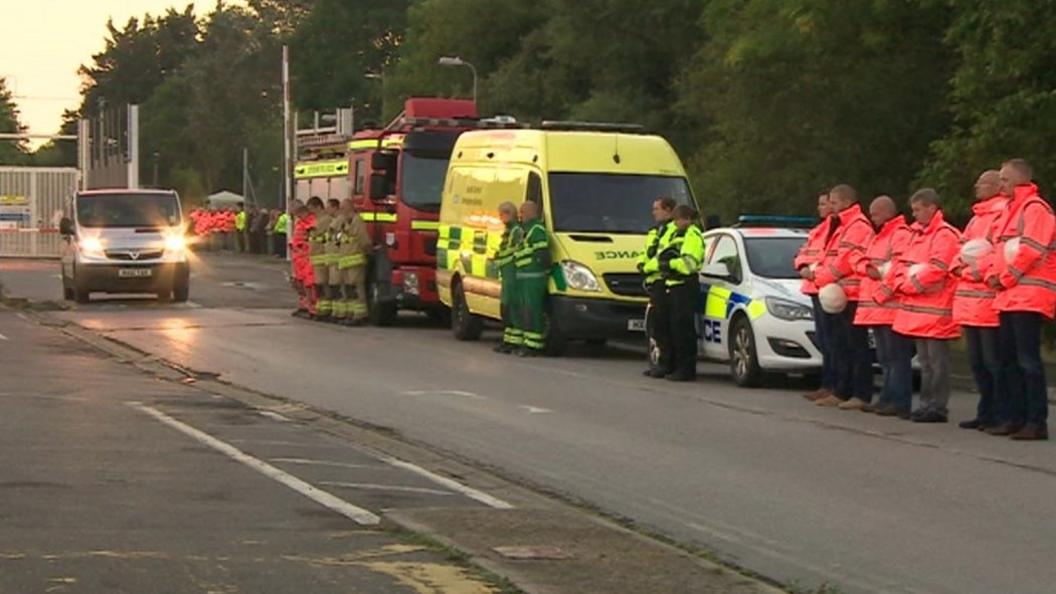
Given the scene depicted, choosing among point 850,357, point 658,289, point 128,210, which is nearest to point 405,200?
point 128,210

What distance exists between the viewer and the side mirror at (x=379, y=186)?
2967 cm

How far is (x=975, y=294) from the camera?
51.4 ft

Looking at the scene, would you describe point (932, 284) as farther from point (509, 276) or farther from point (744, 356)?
point (509, 276)

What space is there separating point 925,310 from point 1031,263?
1804 millimetres

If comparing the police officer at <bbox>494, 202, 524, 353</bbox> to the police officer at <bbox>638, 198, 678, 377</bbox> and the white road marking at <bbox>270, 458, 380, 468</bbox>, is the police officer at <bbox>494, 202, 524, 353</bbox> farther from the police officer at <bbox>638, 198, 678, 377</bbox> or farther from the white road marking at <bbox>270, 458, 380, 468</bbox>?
the white road marking at <bbox>270, 458, 380, 468</bbox>

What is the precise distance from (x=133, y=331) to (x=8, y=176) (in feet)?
112

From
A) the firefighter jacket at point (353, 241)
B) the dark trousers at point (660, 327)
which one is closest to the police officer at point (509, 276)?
the dark trousers at point (660, 327)

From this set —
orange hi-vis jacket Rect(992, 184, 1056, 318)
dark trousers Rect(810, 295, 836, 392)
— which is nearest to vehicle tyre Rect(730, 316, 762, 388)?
dark trousers Rect(810, 295, 836, 392)

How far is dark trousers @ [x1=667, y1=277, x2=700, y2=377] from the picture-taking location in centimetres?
2073

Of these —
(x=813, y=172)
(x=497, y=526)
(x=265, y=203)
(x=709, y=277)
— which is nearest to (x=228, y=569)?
(x=497, y=526)

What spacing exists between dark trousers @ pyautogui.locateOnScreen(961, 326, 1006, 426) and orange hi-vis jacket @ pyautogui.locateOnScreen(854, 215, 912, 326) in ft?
3.93

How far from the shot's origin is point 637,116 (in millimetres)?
59750

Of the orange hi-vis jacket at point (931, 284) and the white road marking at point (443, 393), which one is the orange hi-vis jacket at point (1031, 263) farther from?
the white road marking at point (443, 393)

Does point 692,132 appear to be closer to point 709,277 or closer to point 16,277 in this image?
point 16,277
